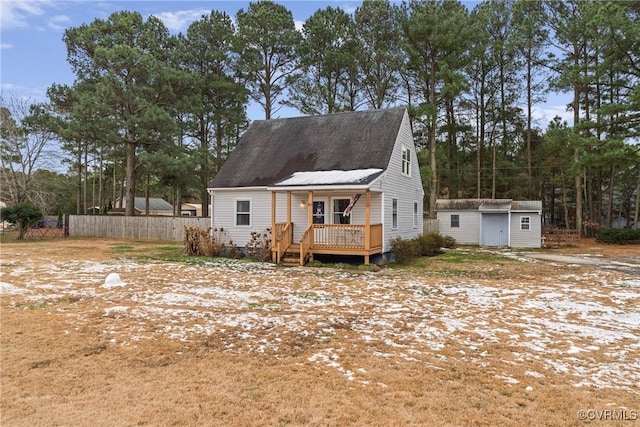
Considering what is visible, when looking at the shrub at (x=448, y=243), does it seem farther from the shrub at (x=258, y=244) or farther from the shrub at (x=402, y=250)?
the shrub at (x=258, y=244)

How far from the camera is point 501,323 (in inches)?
252

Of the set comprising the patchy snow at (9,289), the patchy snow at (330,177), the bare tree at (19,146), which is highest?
the bare tree at (19,146)

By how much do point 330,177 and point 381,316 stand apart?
7.93 meters

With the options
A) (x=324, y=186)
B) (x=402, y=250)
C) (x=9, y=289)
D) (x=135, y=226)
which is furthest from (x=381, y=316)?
(x=135, y=226)

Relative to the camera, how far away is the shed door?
21.7 meters

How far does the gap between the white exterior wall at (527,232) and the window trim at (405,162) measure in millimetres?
7962

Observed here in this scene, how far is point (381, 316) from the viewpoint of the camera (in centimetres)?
684

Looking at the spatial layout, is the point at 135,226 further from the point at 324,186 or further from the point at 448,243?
the point at 448,243

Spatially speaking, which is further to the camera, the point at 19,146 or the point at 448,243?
the point at 19,146

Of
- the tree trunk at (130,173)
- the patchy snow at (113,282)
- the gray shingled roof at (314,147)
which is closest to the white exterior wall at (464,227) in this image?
the gray shingled roof at (314,147)

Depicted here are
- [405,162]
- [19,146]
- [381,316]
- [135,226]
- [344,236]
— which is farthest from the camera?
[19,146]

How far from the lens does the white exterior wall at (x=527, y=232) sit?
68.9ft

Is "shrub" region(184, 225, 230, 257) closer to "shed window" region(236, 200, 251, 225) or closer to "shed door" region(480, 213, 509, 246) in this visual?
"shed window" region(236, 200, 251, 225)
